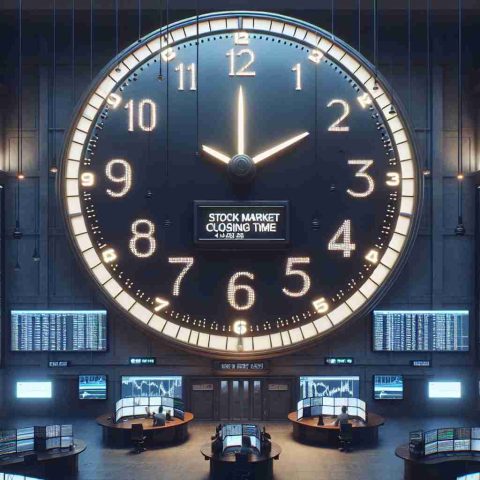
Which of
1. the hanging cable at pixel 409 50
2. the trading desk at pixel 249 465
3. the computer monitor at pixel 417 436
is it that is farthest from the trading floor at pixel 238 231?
the computer monitor at pixel 417 436

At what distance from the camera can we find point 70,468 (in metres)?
11.7

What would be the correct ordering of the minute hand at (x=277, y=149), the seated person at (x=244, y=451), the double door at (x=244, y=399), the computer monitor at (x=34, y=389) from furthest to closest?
the computer monitor at (x=34, y=389) → the double door at (x=244, y=399) → the minute hand at (x=277, y=149) → the seated person at (x=244, y=451)

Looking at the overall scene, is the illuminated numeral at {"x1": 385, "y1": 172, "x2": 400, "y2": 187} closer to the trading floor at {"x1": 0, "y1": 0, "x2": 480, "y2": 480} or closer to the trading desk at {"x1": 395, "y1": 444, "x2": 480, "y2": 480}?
the trading floor at {"x1": 0, "y1": 0, "x2": 480, "y2": 480}

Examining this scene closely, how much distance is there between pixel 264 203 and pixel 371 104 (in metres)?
2.91

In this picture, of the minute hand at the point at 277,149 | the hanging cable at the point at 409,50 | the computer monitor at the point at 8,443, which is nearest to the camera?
the computer monitor at the point at 8,443

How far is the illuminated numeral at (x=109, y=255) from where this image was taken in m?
13.9

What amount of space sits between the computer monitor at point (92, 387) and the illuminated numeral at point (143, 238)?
304 centimetres

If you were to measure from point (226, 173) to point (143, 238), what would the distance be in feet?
6.86

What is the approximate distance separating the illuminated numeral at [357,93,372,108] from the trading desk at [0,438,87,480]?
8.33 m

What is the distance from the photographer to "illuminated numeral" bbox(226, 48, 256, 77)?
1392cm

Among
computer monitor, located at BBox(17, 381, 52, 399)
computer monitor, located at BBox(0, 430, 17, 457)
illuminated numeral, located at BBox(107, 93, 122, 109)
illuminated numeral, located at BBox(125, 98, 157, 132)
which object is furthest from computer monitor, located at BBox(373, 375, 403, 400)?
illuminated numeral, located at BBox(107, 93, 122, 109)

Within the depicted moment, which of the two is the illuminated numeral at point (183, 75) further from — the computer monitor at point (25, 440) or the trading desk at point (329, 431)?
the computer monitor at point (25, 440)

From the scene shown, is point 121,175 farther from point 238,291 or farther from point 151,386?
point 151,386

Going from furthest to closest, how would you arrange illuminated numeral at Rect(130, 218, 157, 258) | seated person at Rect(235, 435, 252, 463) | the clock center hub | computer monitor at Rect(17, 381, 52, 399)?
1. computer monitor at Rect(17, 381, 52, 399)
2. illuminated numeral at Rect(130, 218, 157, 258)
3. the clock center hub
4. seated person at Rect(235, 435, 252, 463)
